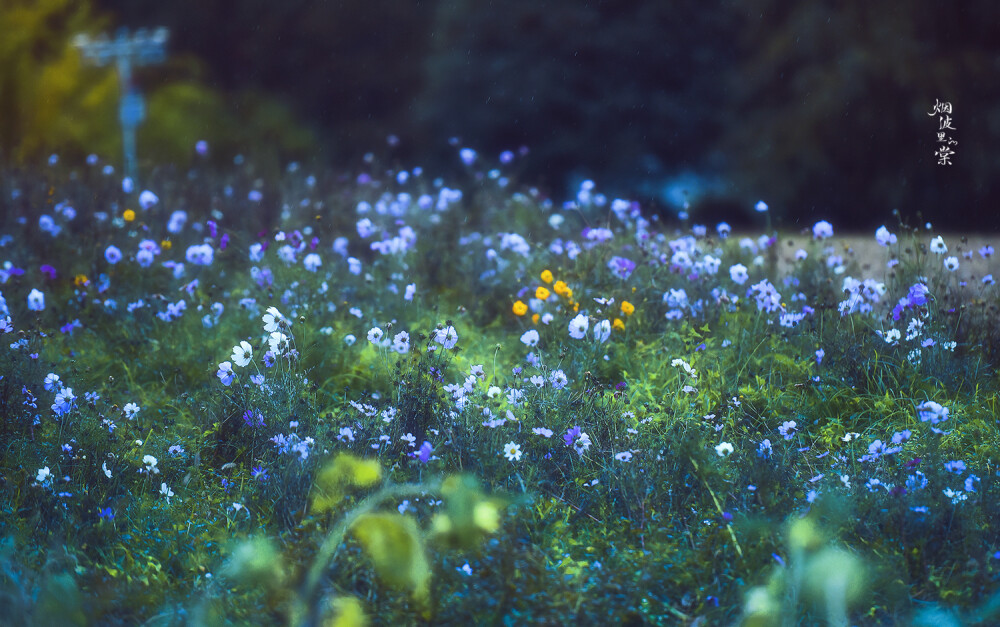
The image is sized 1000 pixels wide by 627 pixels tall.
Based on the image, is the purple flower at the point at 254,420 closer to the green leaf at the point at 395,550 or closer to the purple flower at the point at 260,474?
the purple flower at the point at 260,474

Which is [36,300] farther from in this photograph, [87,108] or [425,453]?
[87,108]

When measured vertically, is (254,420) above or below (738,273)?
below

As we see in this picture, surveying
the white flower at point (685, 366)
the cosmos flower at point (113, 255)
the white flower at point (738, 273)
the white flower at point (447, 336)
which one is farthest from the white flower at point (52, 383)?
the white flower at point (738, 273)

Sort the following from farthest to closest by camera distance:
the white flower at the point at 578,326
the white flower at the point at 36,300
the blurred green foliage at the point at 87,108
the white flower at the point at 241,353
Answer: the blurred green foliage at the point at 87,108, the white flower at the point at 36,300, the white flower at the point at 578,326, the white flower at the point at 241,353

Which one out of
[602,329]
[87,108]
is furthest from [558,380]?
[87,108]

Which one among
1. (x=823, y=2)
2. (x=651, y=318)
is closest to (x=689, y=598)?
(x=651, y=318)

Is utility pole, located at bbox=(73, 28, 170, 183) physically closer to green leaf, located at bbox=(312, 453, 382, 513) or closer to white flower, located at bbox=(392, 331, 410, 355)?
white flower, located at bbox=(392, 331, 410, 355)
